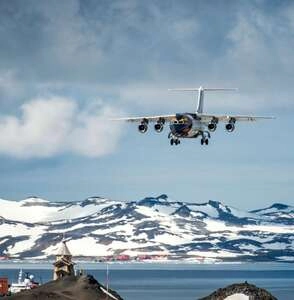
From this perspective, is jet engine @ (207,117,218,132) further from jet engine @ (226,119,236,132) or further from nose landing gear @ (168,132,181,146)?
nose landing gear @ (168,132,181,146)

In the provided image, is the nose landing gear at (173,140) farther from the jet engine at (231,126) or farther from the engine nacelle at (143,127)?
the jet engine at (231,126)

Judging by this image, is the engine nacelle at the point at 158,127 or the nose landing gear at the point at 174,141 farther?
the engine nacelle at the point at 158,127

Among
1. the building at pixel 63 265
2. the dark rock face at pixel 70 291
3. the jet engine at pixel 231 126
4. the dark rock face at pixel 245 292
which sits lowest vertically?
the dark rock face at pixel 245 292

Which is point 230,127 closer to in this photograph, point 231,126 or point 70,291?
point 231,126

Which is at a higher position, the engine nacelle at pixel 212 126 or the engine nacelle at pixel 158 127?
the engine nacelle at pixel 212 126

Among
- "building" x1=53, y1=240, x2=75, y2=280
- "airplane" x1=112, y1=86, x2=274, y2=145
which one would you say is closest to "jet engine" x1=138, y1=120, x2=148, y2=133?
"airplane" x1=112, y1=86, x2=274, y2=145

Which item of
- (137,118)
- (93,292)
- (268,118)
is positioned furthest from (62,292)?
(268,118)

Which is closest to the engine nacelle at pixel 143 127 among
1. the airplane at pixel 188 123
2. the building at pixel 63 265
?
the airplane at pixel 188 123

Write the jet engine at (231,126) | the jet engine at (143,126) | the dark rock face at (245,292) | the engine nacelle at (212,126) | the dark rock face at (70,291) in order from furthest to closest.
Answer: the dark rock face at (70,291), the engine nacelle at (212,126), the jet engine at (231,126), the jet engine at (143,126), the dark rock face at (245,292)

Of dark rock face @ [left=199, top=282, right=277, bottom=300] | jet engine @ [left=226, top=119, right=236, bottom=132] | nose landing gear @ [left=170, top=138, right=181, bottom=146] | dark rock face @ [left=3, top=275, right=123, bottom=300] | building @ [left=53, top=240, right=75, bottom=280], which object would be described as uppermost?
jet engine @ [left=226, top=119, right=236, bottom=132]
